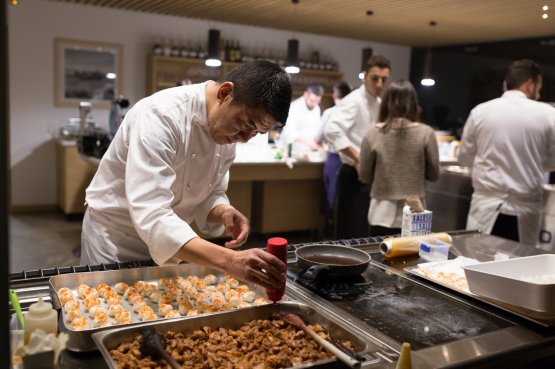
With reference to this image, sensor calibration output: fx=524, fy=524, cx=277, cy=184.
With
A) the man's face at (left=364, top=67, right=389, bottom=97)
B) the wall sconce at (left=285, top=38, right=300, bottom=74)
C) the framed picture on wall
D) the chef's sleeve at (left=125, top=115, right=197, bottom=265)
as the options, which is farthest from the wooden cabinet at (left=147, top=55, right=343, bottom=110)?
the chef's sleeve at (left=125, top=115, right=197, bottom=265)

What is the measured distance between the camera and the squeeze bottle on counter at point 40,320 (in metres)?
0.90

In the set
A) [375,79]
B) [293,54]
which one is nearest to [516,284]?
[375,79]

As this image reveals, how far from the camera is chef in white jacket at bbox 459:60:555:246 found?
10.9 feet

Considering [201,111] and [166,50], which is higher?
[166,50]

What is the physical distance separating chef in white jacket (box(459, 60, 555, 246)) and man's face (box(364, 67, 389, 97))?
0.72m

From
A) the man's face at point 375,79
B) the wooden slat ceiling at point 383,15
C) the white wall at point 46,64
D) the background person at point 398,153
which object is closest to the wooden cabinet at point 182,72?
the white wall at point 46,64

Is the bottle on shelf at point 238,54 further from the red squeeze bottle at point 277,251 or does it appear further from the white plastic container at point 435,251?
the red squeeze bottle at point 277,251

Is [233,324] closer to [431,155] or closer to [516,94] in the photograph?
[431,155]

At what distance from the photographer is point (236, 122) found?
5.03ft

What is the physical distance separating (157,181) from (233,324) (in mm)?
434

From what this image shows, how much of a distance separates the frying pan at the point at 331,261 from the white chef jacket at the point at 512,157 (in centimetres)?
202

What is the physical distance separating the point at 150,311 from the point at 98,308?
0.41ft

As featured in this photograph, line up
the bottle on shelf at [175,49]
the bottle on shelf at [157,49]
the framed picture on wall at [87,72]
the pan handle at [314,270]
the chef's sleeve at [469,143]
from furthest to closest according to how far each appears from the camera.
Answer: the bottle on shelf at [175,49] → the bottle on shelf at [157,49] → the framed picture on wall at [87,72] → the chef's sleeve at [469,143] → the pan handle at [314,270]

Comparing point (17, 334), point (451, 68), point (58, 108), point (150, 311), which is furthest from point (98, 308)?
point (451, 68)
